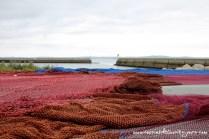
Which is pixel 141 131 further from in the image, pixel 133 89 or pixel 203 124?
pixel 133 89

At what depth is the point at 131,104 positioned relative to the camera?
2.71 meters

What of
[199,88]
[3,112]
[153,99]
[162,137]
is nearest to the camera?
[162,137]

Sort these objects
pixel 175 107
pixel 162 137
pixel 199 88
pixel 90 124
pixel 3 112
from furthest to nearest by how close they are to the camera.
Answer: pixel 199 88 → pixel 175 107 → pixel 3 112 → pixel 90 124 → pixel 162 137

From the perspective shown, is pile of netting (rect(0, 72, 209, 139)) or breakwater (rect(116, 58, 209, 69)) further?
breakwater (rect(116, 58, 209, 69))

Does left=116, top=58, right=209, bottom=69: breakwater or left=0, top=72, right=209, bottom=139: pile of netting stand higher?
left=0, top=72, right=209, bottom=139: pile of netting

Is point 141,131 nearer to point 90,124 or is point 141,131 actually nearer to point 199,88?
point 90,124

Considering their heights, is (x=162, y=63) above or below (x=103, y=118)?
below

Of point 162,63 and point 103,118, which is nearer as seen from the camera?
point 103,118

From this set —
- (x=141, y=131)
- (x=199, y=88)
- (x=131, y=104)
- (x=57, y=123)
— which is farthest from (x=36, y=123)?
(x=199, y=88)

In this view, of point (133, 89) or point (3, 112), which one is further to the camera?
point (133, 89)

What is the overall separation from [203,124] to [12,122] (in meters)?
1.05

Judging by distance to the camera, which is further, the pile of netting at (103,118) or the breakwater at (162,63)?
the breakwater at (162,63)

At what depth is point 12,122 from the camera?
7.45 ft

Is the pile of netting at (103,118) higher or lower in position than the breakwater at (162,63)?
higher
